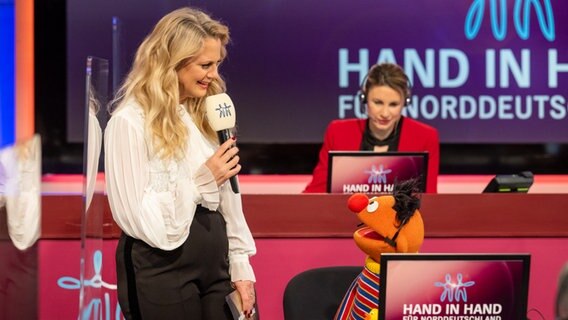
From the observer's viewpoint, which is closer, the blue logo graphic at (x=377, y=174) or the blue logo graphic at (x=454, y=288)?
the blue logo graphic at (x=454, y=288)

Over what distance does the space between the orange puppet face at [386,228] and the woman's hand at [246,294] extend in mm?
347

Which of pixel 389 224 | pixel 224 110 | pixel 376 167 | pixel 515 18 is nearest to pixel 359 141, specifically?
pixel 376 167

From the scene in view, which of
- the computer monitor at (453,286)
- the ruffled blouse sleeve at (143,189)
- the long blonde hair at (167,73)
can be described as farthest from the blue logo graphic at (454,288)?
the long blonde hair at (167,73)

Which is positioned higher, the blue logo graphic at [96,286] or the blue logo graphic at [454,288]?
the blue logo graphic at [454,288]

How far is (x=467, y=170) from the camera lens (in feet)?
23.7

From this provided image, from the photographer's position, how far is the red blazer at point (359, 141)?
15.9ft

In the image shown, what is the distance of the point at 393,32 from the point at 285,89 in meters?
0.80

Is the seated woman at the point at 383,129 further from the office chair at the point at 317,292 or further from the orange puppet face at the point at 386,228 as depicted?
the orange puppet face at the point at 386,228

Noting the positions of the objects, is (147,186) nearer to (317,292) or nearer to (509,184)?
(317,292)

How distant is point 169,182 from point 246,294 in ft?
1.33

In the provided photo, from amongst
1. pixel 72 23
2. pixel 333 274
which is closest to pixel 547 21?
pixel 72 23

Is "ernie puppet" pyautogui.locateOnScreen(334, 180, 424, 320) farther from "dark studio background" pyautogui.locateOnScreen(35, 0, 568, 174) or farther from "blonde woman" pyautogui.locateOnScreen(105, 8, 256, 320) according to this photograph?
"dark studio background" pyautogui.locateOnScreen(35, 0, 568, 174)

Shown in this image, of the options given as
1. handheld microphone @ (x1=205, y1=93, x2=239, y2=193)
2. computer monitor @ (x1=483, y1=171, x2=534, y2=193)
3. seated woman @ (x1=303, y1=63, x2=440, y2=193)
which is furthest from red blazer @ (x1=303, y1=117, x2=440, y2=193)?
handheld microphone @ (x1=205, y1=93, x2=239, y2=193)

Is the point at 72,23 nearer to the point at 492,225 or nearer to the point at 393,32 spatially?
the point at 393,32
